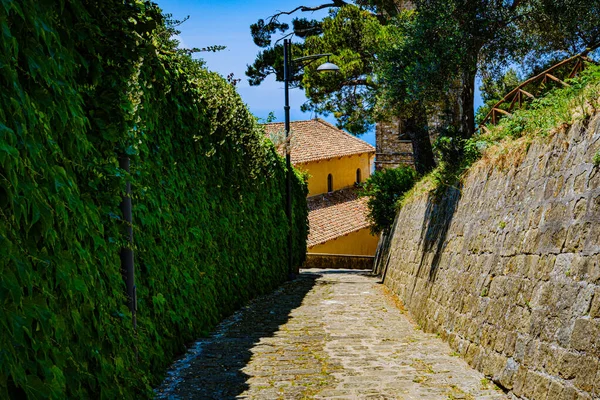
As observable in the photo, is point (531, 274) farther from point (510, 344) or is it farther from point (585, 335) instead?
point (585, 335)

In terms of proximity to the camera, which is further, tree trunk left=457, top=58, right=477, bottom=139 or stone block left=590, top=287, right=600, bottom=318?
tree trunk left=457, top=58, right=477, bottom=139

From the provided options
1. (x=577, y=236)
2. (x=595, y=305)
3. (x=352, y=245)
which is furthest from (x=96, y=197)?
(x=352, y=245)

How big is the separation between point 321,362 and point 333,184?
1428 inches

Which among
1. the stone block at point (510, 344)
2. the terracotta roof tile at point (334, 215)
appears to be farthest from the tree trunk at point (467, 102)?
the terracotta roof tile at point (334, 215)

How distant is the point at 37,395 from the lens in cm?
325

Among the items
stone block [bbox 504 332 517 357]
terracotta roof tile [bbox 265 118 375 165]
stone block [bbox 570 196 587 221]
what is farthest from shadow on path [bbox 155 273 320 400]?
terracotta roof tile [bbox 265 118 375 165]

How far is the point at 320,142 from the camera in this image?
4400 centimetres

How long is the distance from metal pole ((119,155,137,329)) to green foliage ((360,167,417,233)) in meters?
21.5

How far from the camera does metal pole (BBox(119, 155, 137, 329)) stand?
230 inches

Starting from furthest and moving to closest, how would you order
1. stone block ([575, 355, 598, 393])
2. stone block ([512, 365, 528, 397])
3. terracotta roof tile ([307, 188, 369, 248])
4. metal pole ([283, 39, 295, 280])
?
terracotta roof tile ([307, 188, 369, 248]) → metal pole ([283, 39, 295, 280]) → stone block ([512, 365, 528, 397]) → stone block ([575, 355, 598, 393])

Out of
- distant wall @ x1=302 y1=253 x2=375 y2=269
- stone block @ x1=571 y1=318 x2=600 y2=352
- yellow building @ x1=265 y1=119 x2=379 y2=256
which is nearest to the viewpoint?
stone block @ x1=571 y1=318 x2=600 y2=352

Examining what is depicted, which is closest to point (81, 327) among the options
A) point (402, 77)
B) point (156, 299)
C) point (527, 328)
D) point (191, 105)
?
point (156, 299)

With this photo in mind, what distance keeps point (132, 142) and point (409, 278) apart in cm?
967

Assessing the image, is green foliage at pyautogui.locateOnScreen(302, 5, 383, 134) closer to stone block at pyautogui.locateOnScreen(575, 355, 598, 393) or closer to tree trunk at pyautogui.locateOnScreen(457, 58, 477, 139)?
tree trunk at pyautogui.locateOnScreen(457, 58, 477, 139)
